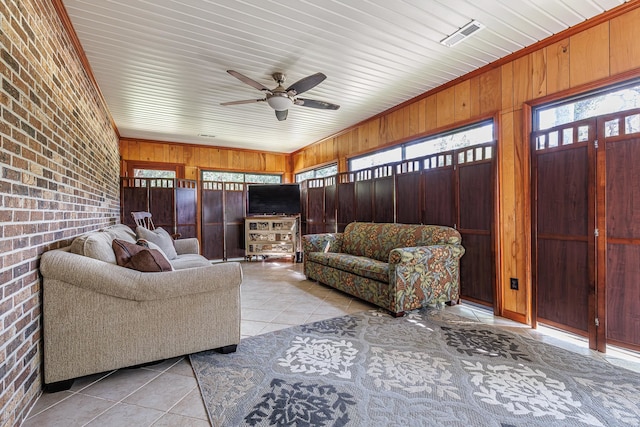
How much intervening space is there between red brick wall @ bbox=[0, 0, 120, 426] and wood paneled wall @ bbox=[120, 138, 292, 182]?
13.4 ft

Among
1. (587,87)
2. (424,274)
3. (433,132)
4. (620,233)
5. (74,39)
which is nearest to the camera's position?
(620,233)

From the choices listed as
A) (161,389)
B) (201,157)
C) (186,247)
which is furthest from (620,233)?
(201,157)

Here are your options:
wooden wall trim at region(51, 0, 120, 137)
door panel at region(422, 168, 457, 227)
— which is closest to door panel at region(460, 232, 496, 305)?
door panel at region(422, 168, 457, 227)

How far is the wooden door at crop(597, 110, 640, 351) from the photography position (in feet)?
6.97

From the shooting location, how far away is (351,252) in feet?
14.6

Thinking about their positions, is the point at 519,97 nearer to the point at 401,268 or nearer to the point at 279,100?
the point at 401,268

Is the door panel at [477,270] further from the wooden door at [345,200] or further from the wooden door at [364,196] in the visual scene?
the wooden door at [345,200]

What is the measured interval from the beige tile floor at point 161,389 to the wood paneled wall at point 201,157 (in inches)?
180

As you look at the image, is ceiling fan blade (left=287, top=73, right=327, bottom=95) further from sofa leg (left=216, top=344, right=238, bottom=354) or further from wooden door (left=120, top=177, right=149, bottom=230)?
wooden door (left=120, top=177, right=149, bottom=230)

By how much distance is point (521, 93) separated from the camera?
2898mm

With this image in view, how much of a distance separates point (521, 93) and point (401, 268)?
213 cm

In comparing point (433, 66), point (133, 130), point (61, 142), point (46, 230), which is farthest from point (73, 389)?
point (133, 130)

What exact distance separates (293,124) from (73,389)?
457 cm

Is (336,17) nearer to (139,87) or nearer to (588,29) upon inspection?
(588,29)
